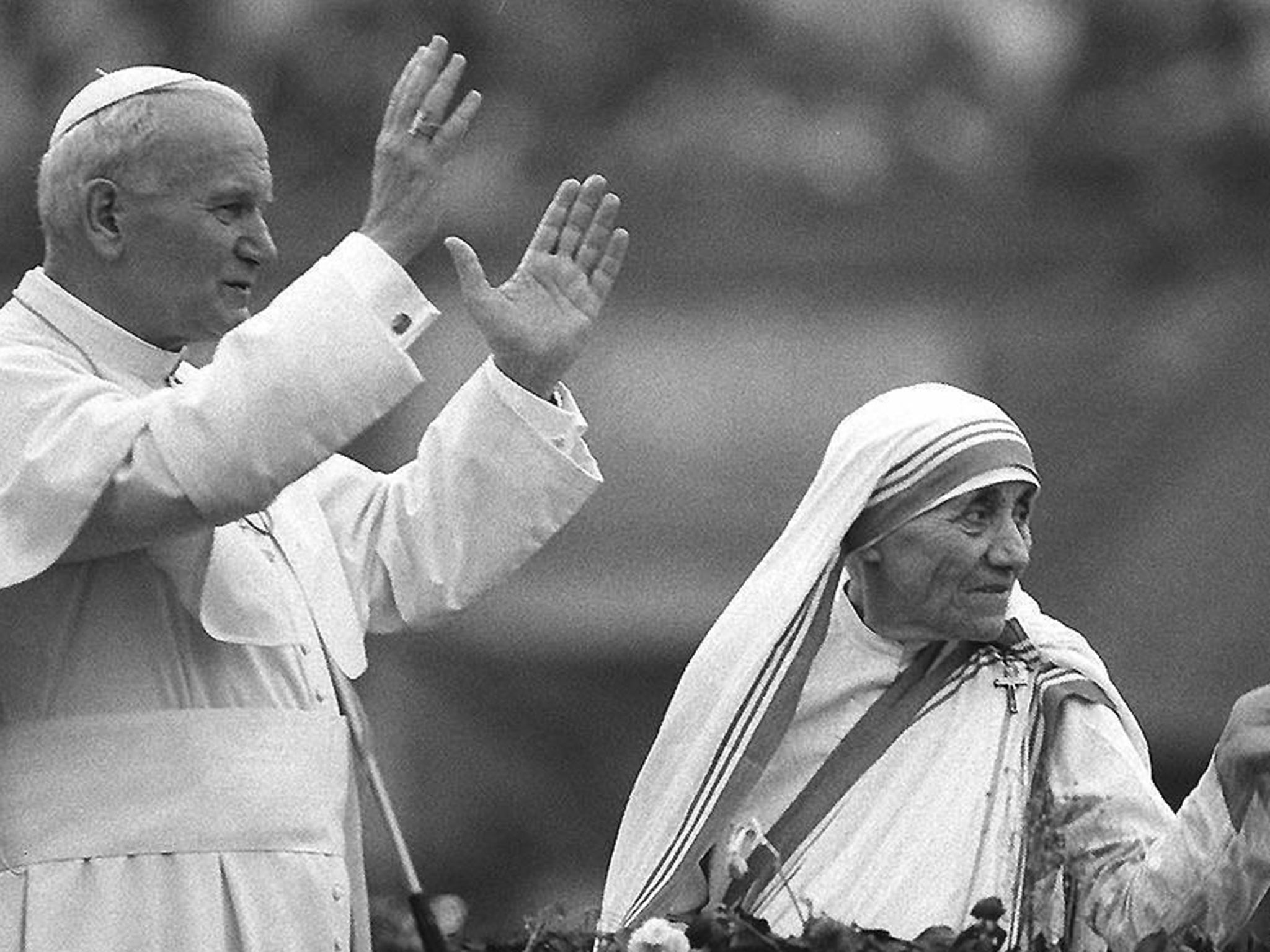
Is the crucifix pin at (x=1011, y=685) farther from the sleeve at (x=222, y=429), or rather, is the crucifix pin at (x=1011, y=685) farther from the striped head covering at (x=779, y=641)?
the sleeve at (x=222, y=429)

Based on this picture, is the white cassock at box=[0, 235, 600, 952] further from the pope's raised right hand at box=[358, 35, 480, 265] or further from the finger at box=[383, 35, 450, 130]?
the finger at box=[383, 35, 450, 130]

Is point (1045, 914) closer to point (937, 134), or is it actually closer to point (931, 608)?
point (931, 608)

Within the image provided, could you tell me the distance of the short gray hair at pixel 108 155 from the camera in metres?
5.55

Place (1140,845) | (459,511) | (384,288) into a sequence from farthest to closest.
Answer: (1140,845) < (459,511) < (384,288)

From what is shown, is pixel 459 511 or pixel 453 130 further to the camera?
pixel 459 511

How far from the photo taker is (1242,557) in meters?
10.3

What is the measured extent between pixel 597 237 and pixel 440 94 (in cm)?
40

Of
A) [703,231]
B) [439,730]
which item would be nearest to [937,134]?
[703,231]

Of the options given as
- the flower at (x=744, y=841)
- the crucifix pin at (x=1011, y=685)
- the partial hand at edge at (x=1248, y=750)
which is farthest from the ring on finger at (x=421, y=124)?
the crucifix pin at (x=1011, y=685)

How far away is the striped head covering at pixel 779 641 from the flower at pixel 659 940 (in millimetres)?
902

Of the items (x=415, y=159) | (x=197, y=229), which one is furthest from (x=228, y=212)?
(x=415, y=159)

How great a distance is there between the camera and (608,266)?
5695 millimetres

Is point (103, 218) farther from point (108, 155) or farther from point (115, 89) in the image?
point (115, 89)

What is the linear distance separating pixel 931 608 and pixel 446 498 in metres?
1.33
